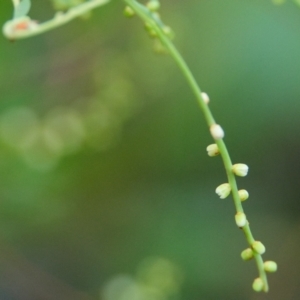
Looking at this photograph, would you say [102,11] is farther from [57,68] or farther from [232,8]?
[232,8]

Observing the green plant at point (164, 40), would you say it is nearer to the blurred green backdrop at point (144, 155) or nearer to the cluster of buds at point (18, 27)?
Result: the cluster of buds at point (18, 27)

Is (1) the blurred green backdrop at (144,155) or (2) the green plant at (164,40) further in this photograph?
(1) the blurred green backdrop at (144,155)

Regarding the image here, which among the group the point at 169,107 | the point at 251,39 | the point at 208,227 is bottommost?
the point at 208,227

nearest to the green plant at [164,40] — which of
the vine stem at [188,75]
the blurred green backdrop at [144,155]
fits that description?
the vine stem at [188,75]

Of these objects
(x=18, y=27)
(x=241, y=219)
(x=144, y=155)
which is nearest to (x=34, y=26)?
(x=18, y=27)

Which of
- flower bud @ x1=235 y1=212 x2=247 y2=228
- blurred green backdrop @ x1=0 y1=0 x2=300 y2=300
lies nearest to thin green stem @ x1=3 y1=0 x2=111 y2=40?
flower bud @ x1=235 y1=212 x2=247 y2=228

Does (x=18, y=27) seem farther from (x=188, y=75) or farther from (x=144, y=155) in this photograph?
(x=144, y=155)

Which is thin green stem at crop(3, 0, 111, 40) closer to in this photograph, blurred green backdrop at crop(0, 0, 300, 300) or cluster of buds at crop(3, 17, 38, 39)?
cluster of buds at crop(3, 17, 38, 39)

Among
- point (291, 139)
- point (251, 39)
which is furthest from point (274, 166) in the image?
point (251, 39)
